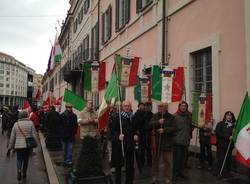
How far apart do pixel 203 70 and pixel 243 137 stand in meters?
4.75

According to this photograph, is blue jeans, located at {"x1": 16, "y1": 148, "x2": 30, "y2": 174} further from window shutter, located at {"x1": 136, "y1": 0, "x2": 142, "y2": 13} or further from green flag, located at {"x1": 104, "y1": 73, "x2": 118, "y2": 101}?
window shutter, located at {"x1": 136, "y1": 0, "x2": 142, "y2": 13}

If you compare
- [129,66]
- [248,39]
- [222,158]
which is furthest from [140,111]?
[248,39]

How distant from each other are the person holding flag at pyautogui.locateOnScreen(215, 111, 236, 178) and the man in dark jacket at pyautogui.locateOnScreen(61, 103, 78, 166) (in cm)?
413

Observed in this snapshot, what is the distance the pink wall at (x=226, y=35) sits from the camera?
1023 cm

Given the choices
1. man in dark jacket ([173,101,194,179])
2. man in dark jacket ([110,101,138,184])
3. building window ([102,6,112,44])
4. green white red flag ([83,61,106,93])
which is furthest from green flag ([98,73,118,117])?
building window ([102,6,112,44])

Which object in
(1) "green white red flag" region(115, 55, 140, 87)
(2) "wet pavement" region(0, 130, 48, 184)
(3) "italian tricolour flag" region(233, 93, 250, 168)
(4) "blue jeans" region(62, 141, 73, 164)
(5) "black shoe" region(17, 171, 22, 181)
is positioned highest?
(1) "green white red flag" region(115, 55, 140, 87)

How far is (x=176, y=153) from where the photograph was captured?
32.4ft

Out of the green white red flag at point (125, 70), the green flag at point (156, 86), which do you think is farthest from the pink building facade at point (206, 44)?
the green white red flag at point (125, 70)

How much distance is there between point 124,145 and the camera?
8.60 metres

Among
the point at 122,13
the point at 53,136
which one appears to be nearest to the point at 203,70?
the point at 53,136

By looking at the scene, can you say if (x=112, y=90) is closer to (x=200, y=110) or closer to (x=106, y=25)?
(x=200, y=110)

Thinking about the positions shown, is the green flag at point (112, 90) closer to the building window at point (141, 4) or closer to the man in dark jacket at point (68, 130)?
the man in dark jacket at point (68, 130)

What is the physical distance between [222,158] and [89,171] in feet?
9.76

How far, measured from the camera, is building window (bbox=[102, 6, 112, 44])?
24184 millimetres
